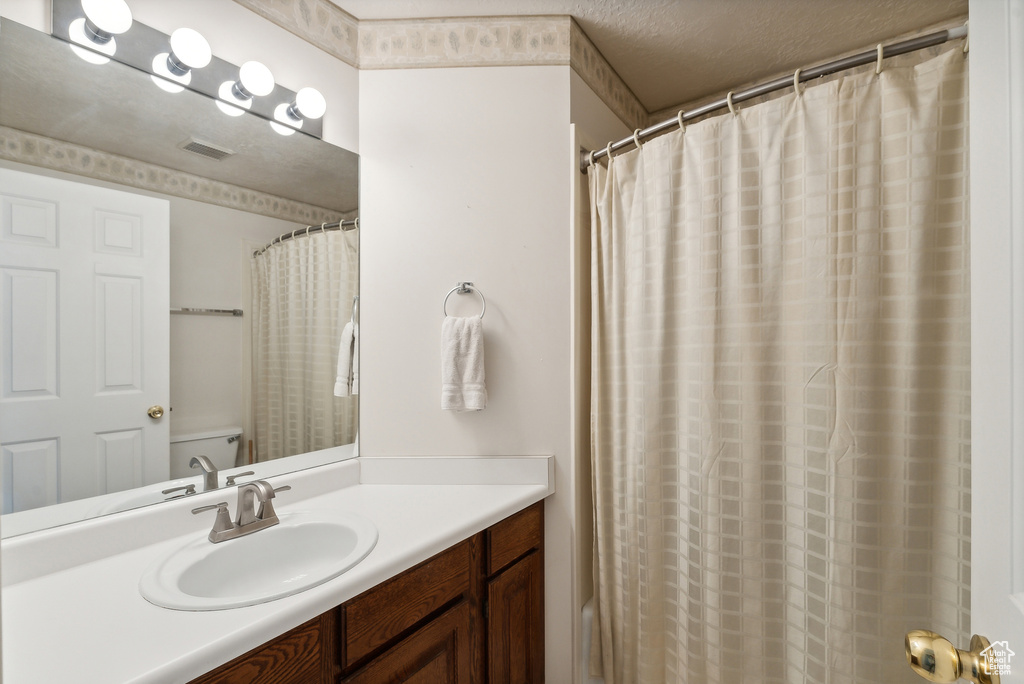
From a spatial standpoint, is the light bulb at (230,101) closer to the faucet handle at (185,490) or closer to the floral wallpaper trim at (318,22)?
the floral wallpaper trim at (318,22)

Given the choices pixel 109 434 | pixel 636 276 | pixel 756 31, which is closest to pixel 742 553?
pixel 636 276

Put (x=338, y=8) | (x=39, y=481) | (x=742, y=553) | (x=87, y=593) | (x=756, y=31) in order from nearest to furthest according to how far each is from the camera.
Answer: (x=87, y=593)
(x=39, y=481)
(x=742, y=553)
(x=338, y=8)
(x=756, y=31)

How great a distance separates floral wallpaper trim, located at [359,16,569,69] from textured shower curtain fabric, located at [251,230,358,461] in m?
0.69

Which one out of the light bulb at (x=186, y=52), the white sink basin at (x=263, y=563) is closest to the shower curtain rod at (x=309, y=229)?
the light bulb at (x=186, y=52)

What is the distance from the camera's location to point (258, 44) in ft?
4.67

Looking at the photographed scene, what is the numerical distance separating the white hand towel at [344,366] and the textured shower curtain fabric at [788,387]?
0.85 m

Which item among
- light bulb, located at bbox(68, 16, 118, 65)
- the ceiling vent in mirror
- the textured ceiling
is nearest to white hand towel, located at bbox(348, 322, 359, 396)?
the ceiling vent in mirror

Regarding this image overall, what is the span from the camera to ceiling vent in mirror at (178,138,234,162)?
1261 mm

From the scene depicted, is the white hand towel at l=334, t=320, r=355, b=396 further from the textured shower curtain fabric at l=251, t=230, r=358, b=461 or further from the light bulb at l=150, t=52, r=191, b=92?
the light bulb at l=150, t=52, r=191, b=92

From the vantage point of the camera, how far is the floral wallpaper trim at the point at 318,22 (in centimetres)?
144

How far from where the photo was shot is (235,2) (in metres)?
1.37

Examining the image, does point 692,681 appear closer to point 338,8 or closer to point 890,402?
point 890,402

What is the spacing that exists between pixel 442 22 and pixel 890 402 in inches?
69.0

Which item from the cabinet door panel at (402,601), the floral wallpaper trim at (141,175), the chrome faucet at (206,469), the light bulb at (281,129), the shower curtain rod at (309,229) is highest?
the light bulb at (281,129)
